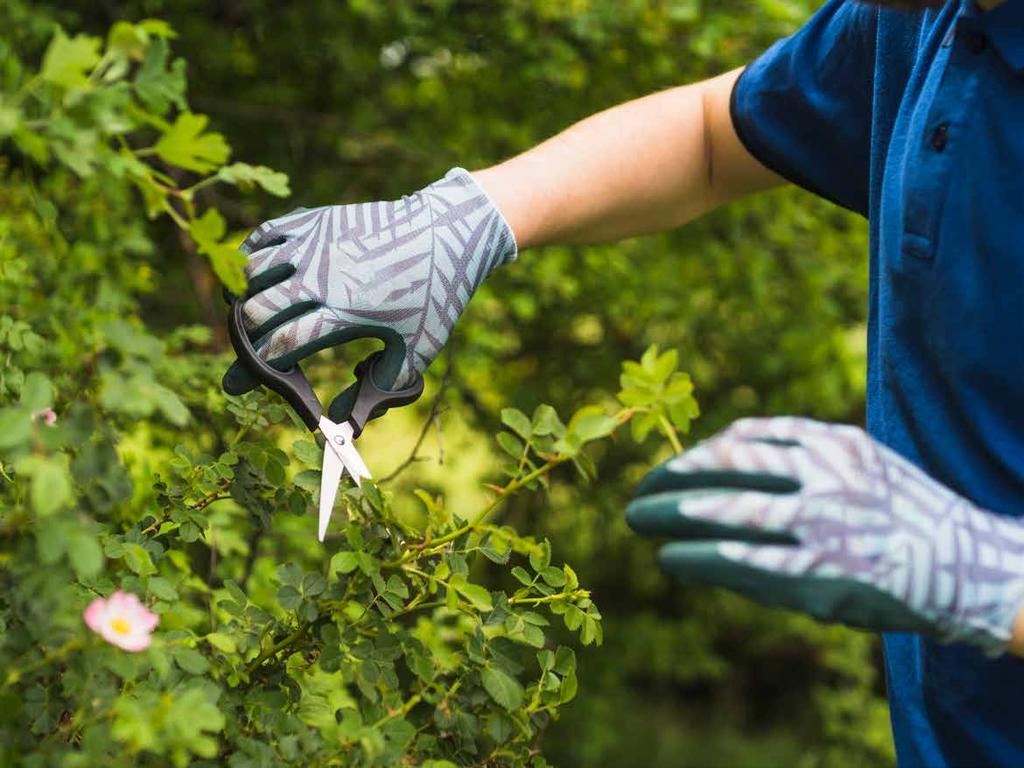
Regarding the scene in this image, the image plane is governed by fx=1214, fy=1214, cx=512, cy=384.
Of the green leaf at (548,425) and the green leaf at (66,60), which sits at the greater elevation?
the green leaf at (66,60)

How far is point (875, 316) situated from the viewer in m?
1.47

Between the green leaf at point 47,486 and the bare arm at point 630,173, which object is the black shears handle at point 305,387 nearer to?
the bare arm at point 630,173

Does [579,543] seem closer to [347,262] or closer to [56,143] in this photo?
[347,262]

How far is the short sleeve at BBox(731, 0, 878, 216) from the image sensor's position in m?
1.57

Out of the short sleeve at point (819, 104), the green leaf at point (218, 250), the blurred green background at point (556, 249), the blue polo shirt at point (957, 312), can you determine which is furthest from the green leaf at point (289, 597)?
the blurred green background at point (556, 249)

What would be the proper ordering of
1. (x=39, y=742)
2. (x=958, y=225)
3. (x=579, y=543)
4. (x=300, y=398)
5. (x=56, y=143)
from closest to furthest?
(x=56, y=143) < (x=39, y=742) < (x=958, y=225) < (x=300, y=398) < (x=579, y=543)

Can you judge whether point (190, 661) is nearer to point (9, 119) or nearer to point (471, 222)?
point (9, 119)

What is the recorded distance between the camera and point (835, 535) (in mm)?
1005

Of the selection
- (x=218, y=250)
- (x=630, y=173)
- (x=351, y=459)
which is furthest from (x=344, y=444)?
(x=630, y=173)

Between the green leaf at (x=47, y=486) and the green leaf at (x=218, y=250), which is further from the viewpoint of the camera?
the green leaf at (x=218, y=250)

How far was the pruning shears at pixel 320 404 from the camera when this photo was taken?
1368 millimetres

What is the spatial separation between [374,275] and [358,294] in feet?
0.10

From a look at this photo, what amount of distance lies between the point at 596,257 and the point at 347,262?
179 centimetres

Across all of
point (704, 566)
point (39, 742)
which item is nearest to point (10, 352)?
point (39, 742)
